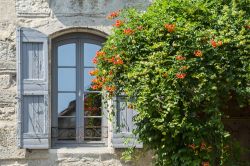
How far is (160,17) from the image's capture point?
5.94m

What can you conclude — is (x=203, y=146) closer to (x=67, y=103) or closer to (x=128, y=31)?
(x=128, y=31)

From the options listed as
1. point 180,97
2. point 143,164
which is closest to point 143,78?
point 180,97

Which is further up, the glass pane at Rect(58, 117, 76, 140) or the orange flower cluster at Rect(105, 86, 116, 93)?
the orange flower cluster at Rect(105, 86, 116, 93)

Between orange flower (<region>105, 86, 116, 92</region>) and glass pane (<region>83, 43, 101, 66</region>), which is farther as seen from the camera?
glass pane (<region>83, 43, 101, 66</region>)

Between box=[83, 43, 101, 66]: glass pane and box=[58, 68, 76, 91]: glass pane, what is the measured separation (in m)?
0.21

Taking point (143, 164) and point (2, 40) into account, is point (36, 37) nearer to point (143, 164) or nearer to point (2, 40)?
point (2, 40)

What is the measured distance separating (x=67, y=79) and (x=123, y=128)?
0.98 metres

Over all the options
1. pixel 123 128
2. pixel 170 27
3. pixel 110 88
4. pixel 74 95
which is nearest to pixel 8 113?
pixel 74 95

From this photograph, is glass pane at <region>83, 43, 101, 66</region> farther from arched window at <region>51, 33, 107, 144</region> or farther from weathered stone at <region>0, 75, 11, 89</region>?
weathered stone at <region>0, 75, 11, 89</region>

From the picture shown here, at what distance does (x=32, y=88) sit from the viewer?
7066mm

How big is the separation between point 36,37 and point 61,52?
0.44 metres

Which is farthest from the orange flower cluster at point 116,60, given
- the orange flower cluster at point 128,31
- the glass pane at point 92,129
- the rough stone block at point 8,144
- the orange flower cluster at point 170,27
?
the rough stone block at point 8,144

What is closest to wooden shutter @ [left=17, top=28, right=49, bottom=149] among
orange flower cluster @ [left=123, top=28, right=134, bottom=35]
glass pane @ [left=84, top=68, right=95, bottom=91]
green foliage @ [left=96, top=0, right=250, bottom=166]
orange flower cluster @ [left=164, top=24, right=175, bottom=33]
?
glass pane @ [left=84, top=68, right=95, bottom=91]

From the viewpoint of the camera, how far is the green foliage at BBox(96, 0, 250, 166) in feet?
18.8
